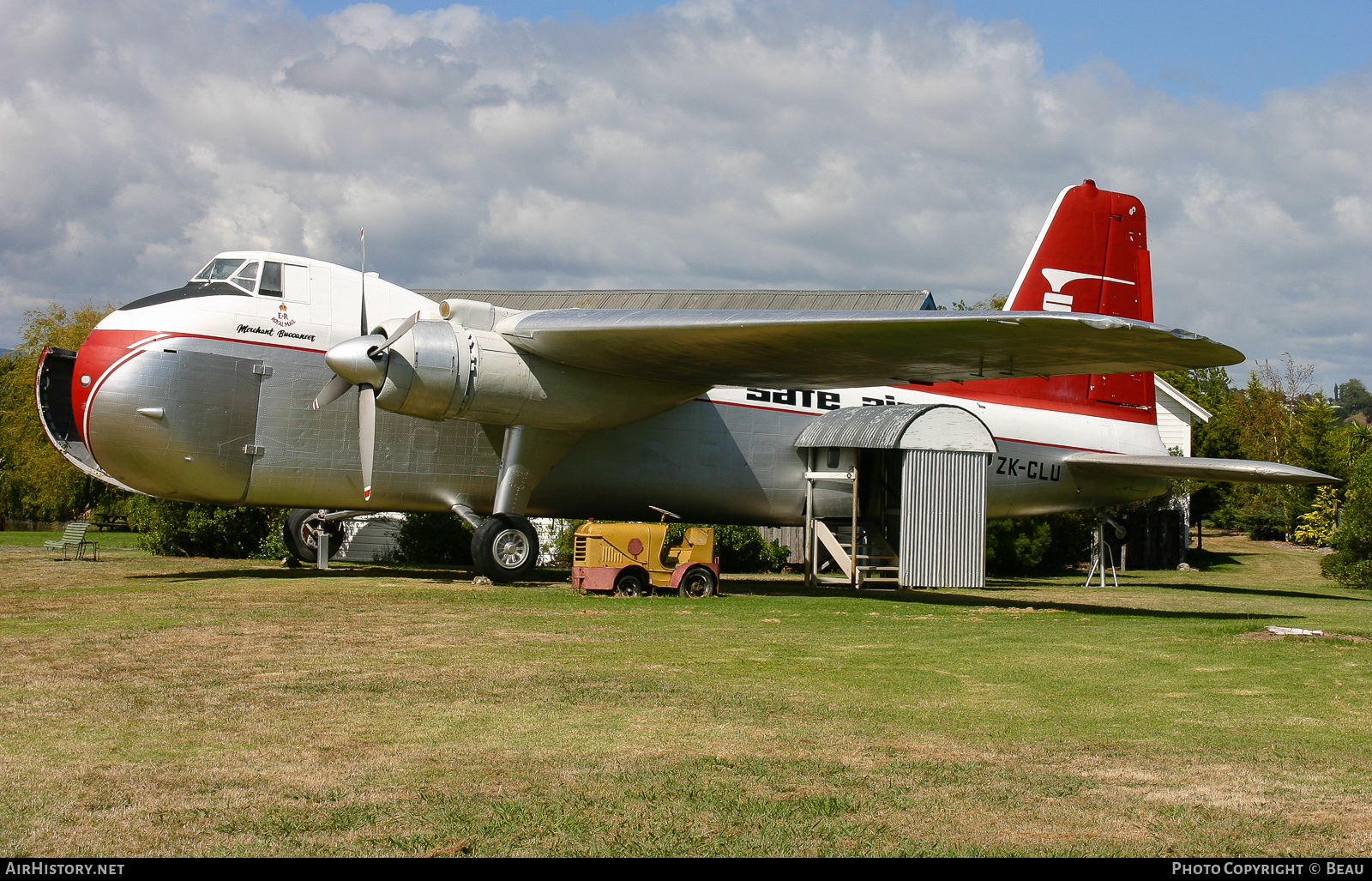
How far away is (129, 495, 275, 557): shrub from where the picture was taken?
26.9m

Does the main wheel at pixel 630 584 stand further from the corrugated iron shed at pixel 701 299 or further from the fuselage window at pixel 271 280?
the corrugated iron shed at pixel 701 299

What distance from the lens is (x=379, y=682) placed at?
8484 millimetres

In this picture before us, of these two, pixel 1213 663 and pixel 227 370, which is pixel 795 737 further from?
pixel 227 370

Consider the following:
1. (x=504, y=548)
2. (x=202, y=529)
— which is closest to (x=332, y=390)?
(x=504, y=548)

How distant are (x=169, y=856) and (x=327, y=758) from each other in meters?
1.62

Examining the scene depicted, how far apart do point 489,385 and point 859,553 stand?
815cm

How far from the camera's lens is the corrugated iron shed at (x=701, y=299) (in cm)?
4488

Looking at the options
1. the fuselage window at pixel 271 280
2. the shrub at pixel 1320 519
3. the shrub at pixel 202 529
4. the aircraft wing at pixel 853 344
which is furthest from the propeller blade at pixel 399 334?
the shrub at pixel 1320 519

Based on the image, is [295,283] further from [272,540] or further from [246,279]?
[272,540]

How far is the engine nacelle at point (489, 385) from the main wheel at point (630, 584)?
2.99 m

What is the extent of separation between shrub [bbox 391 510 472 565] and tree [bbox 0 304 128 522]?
1580cm

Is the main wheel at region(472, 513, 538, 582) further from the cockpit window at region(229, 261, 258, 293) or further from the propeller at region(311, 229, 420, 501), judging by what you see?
the cockpit window at region(229, 261, 258, 293)

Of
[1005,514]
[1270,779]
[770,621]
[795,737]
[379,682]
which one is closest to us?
[1270,779]

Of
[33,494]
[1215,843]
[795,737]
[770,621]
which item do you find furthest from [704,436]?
[33,494]
